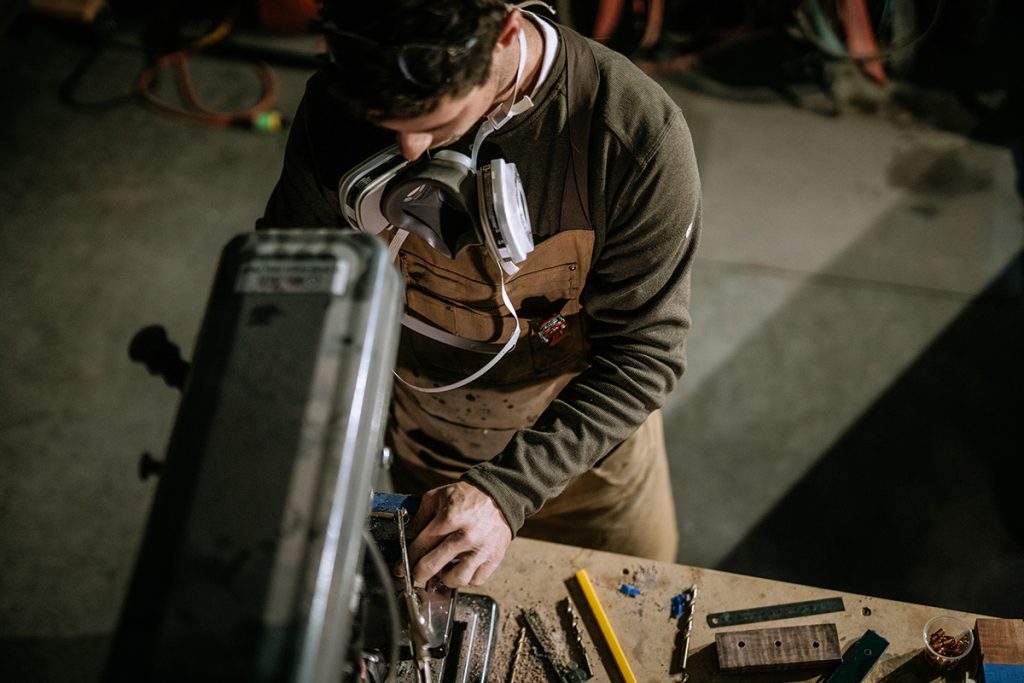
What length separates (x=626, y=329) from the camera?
4.23 feet

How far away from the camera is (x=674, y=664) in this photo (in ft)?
4.10

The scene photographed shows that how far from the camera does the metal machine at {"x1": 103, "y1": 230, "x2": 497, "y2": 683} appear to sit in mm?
682

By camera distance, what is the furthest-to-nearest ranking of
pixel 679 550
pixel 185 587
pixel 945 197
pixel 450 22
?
pixel 945 197, pixel 679 550, pixel 450 22, pixel 185 587

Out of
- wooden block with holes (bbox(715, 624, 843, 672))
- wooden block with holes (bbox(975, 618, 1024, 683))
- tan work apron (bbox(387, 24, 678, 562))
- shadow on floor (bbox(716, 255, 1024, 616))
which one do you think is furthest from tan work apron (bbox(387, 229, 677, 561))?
shadow on floor (bbox(716, 255, 1024, 616))

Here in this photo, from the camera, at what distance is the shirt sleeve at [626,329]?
3.85ft

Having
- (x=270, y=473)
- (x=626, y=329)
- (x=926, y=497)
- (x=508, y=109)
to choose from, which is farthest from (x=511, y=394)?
(x=926, y=497)

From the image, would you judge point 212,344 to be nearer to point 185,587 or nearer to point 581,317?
point 185,587

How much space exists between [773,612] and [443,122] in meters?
0.88

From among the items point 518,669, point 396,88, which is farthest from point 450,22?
point 518,669

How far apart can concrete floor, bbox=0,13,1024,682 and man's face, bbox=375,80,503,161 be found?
5.63ft

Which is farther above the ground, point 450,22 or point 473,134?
point 450,22

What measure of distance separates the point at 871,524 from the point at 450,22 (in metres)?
2.12

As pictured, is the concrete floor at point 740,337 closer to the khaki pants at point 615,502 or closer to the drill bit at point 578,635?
the khaki pants at point 615,502

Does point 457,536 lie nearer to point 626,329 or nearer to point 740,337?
point 626,329
